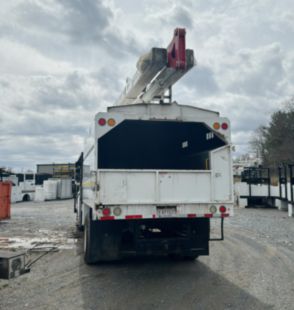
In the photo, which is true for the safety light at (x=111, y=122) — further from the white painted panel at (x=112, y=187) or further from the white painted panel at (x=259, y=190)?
the white painted panel at (x=259, y=190)

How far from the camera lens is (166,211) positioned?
539 cm

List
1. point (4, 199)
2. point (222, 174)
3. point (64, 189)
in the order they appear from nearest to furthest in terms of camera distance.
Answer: point (222, 174) < point (4, 199) < point (64, 189)

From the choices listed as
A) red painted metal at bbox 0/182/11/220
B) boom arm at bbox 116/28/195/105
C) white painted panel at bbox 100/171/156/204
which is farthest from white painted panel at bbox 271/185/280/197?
white painted panel at bbox 100/171/156/204

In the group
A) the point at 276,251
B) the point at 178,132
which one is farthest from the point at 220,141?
the point at 276,251

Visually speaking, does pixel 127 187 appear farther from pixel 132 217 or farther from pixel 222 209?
pixel 222 209

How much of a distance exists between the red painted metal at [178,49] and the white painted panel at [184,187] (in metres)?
1.95

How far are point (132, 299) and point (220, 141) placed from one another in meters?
3.12

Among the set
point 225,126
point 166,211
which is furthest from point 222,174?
point 166,211

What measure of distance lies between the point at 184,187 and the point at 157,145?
210 cm

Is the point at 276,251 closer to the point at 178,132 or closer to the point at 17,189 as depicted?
the point at 178,132

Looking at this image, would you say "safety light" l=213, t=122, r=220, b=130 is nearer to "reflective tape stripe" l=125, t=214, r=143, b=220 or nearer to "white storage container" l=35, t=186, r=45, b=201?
"reflective tape stripe" l=125, t=214, r=143, b=220

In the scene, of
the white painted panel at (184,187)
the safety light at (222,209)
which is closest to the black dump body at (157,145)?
the white painted panel at (184,187)

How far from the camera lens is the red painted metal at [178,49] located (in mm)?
5516

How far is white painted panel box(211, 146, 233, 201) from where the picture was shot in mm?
5660
